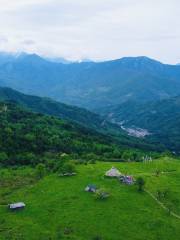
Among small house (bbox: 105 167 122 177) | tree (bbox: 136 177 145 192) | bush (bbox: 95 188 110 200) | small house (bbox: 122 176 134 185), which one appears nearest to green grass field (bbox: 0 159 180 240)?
bush (bbox: 95 188 110 200)

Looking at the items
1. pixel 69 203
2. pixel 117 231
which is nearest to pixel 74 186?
pixel 69 203

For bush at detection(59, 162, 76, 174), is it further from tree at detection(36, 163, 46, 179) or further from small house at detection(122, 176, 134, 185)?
small house at detection(122, 176, 134, 185)

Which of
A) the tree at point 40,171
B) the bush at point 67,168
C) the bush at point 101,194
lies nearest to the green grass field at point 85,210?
the bush at point 101,194

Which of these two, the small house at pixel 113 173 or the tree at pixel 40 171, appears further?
the tree at pixel 40 171

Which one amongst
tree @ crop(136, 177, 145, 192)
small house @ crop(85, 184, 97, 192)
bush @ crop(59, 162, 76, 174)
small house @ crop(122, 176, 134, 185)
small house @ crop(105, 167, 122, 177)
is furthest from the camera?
bush @ crop(59, 162, 76, 174)

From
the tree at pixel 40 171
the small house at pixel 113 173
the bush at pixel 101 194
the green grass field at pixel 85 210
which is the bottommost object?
the green grass field at pixel 85 210

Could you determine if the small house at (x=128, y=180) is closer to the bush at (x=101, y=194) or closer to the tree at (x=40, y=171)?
the bush at (x=101, y=194)

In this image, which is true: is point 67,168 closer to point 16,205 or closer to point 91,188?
point 91,188

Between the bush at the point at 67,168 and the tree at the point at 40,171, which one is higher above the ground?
the bush at the point at 67,168
